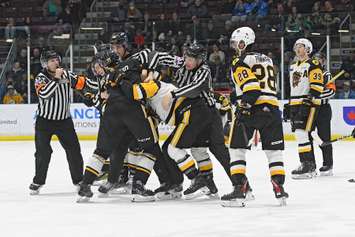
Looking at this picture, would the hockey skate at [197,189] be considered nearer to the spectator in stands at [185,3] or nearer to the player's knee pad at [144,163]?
the player's knee pad at [144,163]

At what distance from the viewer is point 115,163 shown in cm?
750

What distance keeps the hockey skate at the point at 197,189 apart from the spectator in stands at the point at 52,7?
15.1 meters

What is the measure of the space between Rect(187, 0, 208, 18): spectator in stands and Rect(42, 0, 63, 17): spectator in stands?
3920 millimetres

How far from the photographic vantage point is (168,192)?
7406mm

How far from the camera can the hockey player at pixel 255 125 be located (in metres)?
6.64

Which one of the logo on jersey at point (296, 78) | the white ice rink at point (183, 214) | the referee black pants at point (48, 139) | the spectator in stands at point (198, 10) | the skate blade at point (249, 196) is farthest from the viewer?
the spectator in stands at point (198, 10)

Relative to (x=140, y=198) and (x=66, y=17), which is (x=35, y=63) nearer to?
(x=66, y=17)

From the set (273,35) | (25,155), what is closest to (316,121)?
(25,155)

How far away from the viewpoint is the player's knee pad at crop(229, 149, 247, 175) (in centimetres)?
669

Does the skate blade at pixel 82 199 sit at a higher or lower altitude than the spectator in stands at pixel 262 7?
lower

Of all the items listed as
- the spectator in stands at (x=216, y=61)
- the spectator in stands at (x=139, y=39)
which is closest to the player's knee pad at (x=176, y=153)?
the spectator in stands at (x=216, y=61)

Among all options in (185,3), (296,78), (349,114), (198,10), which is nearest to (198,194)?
(296,78)

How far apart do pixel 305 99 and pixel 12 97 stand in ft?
29.0

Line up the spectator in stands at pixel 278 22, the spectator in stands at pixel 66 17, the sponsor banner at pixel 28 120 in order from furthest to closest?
the spectator in stands at pixel 66 17 < the sponsor banner at pixel 28 120 < the spectator in stands at pixel 278 22
